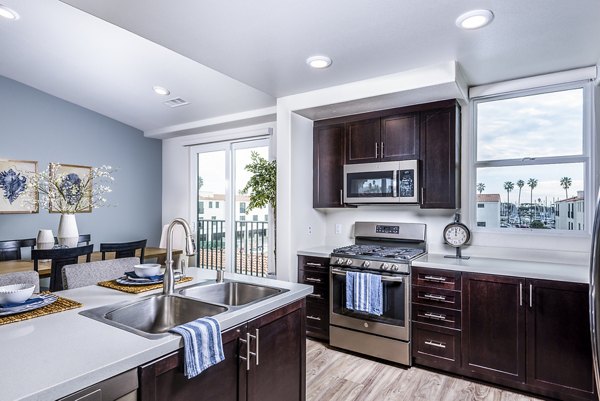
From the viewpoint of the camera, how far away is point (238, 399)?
4.90 feet

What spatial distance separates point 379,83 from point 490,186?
4.71ft

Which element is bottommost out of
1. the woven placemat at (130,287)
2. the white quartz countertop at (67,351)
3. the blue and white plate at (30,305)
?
the white quartz countertop at (67,351)

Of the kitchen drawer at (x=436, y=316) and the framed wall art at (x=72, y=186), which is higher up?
the framed wall art at (x=72, y=186)

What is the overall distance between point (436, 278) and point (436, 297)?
0.15 meters

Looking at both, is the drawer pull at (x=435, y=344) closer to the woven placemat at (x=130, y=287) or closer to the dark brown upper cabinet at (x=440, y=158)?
the dark brown upper cabinet at (x=440, y=158)

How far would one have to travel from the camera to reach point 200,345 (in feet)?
4.20

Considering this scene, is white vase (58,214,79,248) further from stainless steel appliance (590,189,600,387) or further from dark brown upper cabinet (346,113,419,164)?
Result: stainless steel appliance (590,189,600,387)

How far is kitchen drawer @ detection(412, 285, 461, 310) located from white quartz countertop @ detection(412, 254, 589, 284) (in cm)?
19

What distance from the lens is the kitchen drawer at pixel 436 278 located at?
9.12 ft

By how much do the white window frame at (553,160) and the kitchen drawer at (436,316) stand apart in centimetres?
89

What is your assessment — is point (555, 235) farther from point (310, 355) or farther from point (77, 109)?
point (77, 109)

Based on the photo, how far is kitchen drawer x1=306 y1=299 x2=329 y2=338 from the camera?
3408 mm

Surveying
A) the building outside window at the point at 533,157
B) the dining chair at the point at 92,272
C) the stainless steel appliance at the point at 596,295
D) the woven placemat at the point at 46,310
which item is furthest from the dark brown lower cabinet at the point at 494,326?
the woven placemat at the point at 46,310

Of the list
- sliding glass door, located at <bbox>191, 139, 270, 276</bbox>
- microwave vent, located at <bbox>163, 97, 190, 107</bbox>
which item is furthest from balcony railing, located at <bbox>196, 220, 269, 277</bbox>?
microwave vent, located at <bbox>163, 97, 190, 107</bbox>
